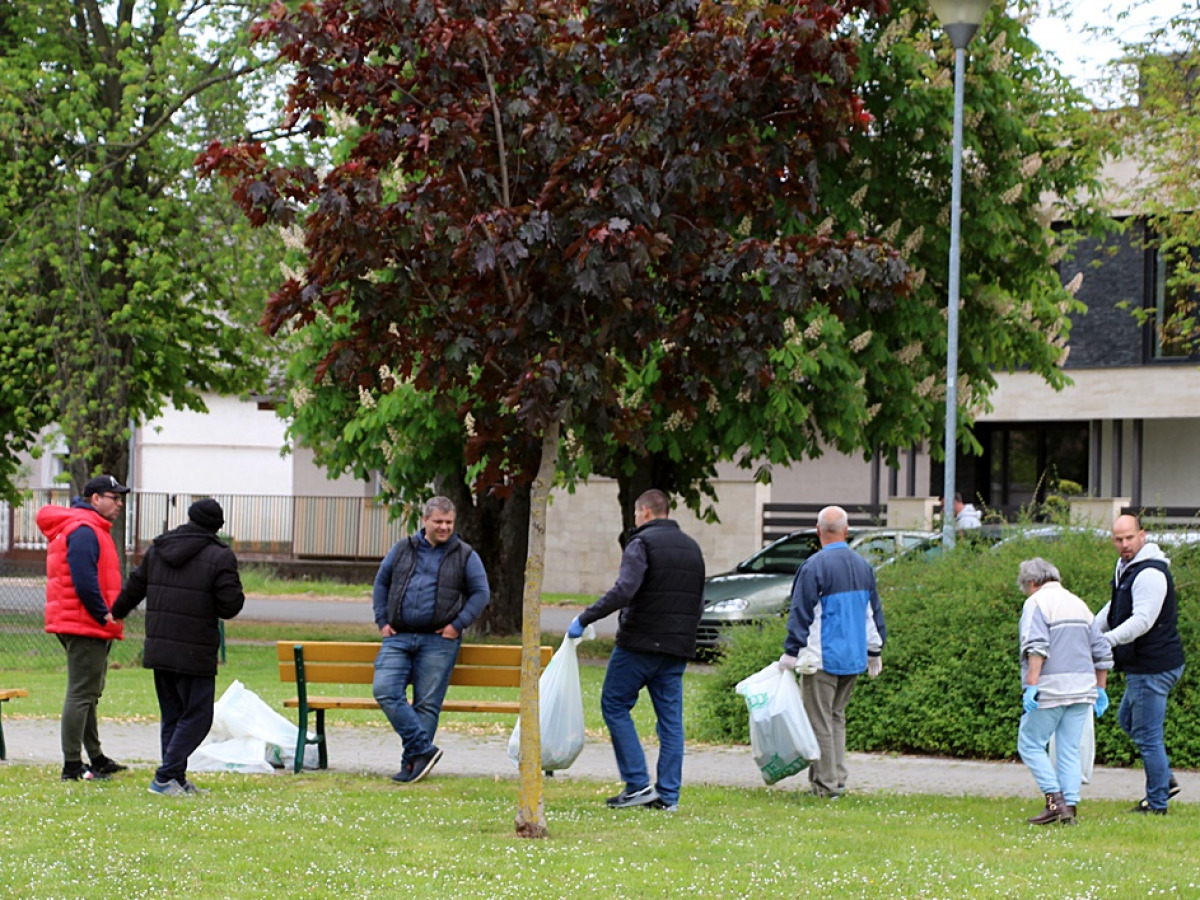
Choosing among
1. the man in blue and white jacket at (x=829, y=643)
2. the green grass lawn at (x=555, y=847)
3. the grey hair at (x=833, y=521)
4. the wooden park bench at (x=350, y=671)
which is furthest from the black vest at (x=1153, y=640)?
the wooden park bench at (x=350, y=671)

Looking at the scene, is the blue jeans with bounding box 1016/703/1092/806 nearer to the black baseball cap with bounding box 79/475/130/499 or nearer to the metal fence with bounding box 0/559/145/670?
the black baseball cap with bounding box 79/475/130/499

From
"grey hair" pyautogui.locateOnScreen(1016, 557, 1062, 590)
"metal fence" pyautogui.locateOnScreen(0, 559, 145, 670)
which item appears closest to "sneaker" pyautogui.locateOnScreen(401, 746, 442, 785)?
"grey hair" pyautogui.locateOnScreen(1016, 557, 1062, 590)

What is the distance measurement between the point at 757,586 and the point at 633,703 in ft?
36.1

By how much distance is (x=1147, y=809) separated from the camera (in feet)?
33.0

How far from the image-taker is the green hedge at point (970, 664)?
12.3 metres

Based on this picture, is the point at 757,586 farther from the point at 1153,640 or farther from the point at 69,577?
the point at 69,577

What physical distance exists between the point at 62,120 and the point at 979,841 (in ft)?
59.2

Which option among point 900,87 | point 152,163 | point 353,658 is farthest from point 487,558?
point 353,658

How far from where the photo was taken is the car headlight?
20500mm

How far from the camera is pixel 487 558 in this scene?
23.2 meters

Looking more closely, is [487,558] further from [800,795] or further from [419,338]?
[419,338]

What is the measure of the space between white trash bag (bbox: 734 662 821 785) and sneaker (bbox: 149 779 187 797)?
3.24 m

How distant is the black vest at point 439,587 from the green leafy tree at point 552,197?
1.67 m

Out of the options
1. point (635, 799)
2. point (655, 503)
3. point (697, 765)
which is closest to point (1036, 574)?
point (655, 503)
